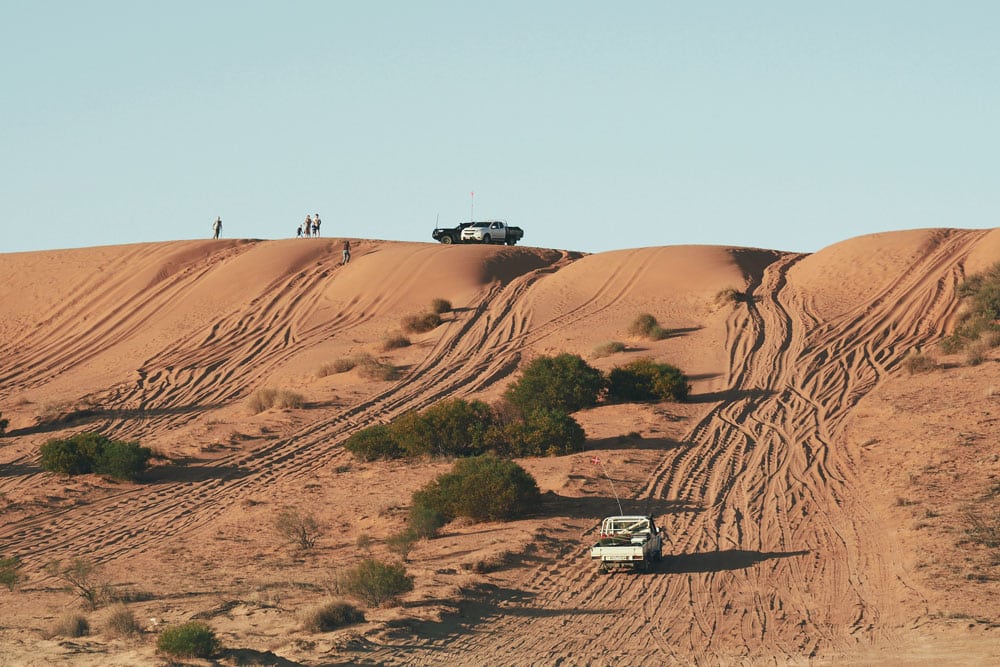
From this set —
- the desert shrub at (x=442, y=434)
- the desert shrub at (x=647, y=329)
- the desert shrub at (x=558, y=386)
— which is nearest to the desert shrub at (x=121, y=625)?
the desert shrub at (x=442, y=434)

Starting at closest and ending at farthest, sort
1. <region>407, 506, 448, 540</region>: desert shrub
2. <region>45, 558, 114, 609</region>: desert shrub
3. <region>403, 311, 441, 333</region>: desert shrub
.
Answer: <region>45, 558, 114, 609</region>: desert shrub → <region>407, 506, 448, 540</region>: desert shrub → <region>403, 311, 441, 333</region>: desert shrub

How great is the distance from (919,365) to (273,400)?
19743 millimetres

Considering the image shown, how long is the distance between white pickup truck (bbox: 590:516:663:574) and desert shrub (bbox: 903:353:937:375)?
17114 millimetres

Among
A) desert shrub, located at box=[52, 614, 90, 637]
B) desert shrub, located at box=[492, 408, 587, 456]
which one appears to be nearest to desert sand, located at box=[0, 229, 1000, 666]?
desert shrub, located at box=[52, 614, 90, 637]

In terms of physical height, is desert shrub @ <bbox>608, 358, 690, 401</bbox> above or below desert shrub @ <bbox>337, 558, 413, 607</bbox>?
above

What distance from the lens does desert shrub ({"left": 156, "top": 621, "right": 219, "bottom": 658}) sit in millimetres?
16172

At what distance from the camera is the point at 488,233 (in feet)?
196


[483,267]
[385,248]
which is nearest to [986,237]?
[483,267]

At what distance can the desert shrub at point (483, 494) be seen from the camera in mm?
25719

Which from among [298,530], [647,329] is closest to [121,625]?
[298,530]

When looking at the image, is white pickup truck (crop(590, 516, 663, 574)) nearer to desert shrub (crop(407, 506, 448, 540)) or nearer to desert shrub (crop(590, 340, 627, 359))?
desert shrub (crop(407, 506, 448, 540))

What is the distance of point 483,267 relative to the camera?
54000 millimetres

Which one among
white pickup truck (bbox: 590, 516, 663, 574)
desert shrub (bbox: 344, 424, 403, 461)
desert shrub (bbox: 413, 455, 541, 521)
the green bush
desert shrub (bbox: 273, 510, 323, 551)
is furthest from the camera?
desert shrub (bbox: 344, 424, 403, 461)

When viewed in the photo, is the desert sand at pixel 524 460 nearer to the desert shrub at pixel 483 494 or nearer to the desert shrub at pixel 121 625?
the desert shrub at pixel 121 625
